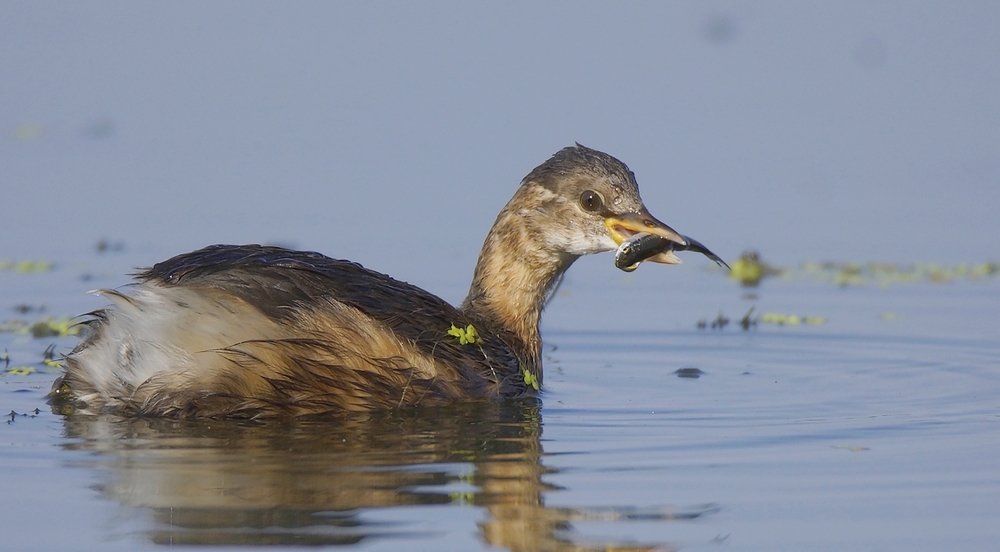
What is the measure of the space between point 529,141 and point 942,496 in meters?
8.42

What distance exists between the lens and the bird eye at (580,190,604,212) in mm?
8164

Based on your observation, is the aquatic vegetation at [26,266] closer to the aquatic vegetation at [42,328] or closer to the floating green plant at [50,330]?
the aquatic vegetation at [42,328]

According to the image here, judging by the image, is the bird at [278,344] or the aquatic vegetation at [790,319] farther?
the aquatic vegetation at [790,319]

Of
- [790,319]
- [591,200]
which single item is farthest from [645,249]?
[790,319]

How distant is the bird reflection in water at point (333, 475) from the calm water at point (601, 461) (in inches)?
0.5

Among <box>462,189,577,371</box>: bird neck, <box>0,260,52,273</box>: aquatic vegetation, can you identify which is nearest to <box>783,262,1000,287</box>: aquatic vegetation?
<box>462,189,577,371</box>: bird neck

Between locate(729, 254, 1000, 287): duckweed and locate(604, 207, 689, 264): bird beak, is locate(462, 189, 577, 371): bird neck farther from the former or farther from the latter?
locate(729, 254, 1000, 287): duckweed

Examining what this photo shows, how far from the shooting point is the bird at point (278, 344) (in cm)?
682

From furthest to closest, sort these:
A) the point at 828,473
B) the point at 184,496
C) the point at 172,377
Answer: the point at 172,377 → the point at 828,473 → the point at 184,496

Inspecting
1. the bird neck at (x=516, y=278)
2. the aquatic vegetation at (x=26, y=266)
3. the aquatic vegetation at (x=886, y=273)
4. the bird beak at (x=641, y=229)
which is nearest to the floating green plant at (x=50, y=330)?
the aquatic vegetation at (x=26, y=266)

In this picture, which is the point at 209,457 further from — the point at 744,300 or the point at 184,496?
the point at 744,300

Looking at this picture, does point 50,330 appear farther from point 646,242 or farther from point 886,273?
point 886,273

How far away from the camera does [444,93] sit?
50.9ft

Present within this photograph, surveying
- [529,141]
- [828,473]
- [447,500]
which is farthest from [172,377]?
[529,141]
